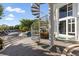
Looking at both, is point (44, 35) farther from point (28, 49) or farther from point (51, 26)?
point (28, 49)

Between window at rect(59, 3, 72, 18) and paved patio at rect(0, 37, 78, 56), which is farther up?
window at rect(59, 3, 72, 18)

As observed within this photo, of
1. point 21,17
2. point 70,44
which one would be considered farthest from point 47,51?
point 21,17

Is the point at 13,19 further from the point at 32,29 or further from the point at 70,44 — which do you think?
the point at 70,44

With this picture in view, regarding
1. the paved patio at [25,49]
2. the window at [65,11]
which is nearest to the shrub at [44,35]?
the paved patio at [25,49]

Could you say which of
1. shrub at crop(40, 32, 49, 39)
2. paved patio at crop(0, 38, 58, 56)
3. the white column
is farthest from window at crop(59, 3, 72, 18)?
paved patio at crop(0, 38, 58, 56)

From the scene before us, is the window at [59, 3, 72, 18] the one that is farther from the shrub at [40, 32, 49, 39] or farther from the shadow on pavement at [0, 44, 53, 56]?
the shadow on pavement at [0, 44, 53, 56]

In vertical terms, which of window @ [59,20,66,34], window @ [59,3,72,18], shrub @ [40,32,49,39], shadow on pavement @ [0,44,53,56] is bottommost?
shadow on pavement @ [0,44,53,56]

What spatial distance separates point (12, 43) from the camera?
367 centimetres

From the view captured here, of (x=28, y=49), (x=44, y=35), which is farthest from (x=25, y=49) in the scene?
(x=44, y=35)

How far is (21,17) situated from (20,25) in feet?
0.34

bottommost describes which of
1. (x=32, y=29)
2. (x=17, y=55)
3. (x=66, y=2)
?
(x=17, y=55)

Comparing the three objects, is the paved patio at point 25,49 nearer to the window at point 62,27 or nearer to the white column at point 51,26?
the white column at point 51,26

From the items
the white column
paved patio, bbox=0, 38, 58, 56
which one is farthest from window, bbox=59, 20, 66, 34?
paved patio, bbox=0, 38, 58, 56

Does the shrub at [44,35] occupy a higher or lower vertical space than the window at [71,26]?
lower
